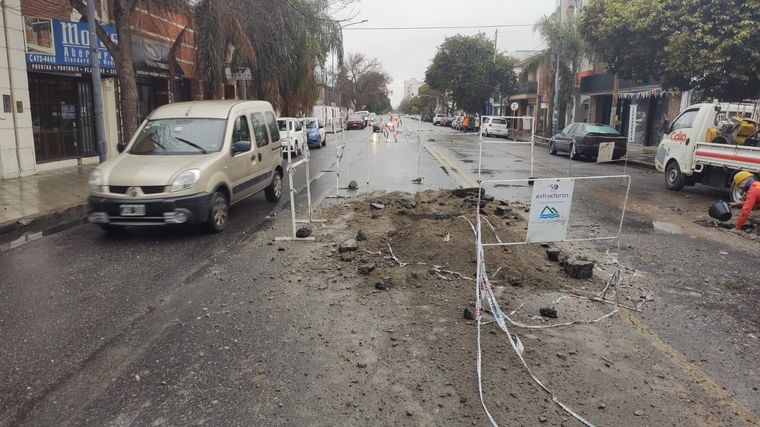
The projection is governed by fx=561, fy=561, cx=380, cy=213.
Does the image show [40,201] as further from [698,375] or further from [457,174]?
[698,375]

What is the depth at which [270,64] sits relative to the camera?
23.0 metres

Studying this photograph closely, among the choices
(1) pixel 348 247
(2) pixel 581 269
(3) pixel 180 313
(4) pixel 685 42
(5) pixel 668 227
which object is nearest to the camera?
(3) pixel 180 313

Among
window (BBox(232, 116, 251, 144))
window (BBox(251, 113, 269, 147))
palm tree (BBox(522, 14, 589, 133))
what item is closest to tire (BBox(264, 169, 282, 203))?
window (BBox(251, 113, 269, 147))

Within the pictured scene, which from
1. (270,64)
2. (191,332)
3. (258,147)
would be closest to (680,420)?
(191,332)

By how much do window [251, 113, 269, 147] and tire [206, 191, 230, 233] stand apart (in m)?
1.86

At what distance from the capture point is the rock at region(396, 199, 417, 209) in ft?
32.9

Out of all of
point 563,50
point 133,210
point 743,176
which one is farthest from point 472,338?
point 563,50

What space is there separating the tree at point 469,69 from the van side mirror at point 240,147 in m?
52.6

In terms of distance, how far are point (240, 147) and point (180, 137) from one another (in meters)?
0.95

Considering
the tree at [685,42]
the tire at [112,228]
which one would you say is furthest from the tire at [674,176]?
the tire at [112,228]

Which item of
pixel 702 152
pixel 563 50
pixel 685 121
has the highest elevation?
pixel 563 50

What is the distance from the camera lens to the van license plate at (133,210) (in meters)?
7.72

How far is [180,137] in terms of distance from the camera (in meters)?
8.98

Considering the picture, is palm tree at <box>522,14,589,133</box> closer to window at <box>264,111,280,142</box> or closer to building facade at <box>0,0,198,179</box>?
building facade at <box>0,0,198,179</box>
